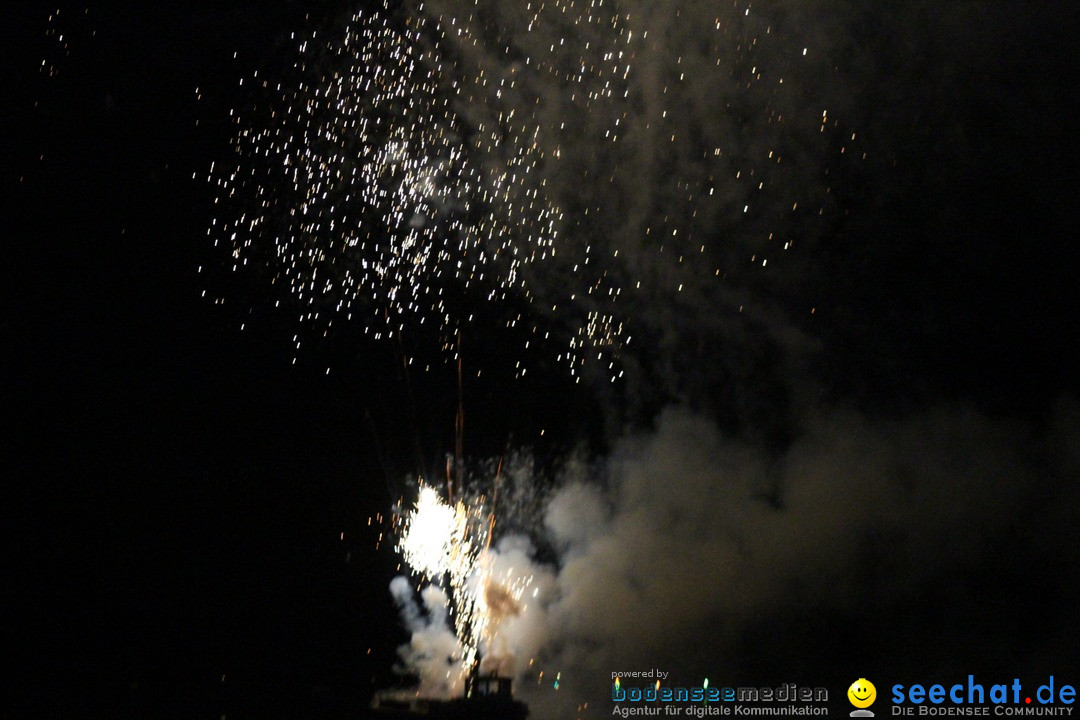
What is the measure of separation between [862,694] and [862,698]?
269mm

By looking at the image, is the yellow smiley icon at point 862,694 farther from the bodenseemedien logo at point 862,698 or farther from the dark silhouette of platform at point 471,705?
the dark silhouette of platform at point 471,705

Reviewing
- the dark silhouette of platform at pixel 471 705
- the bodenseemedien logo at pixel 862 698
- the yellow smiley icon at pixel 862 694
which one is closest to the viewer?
the bodenseemedien logo at pixel 862 698

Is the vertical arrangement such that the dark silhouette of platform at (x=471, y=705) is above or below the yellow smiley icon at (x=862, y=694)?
below

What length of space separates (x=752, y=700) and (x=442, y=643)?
1068cm

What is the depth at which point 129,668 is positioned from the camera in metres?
21.4

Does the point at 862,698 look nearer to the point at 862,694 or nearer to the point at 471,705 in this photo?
the point at 862,694

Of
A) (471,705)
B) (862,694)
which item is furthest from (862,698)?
(471,705)

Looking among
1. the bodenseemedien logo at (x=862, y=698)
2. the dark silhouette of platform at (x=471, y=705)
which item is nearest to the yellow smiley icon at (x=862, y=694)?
the bodenseemedien logo at (x=862, y=698)

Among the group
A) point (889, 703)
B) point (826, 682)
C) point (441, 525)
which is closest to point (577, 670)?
point (826, 682)

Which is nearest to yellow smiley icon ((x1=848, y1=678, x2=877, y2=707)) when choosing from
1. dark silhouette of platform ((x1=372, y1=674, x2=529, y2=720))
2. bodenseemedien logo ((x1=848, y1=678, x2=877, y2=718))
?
bodenseemedien logo ((x1=848, y1=678, x2=877, y2=718))

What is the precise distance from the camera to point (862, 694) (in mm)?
19641

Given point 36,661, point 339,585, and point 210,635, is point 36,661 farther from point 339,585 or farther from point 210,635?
point 339,585

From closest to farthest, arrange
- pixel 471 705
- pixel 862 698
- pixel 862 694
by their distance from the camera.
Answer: pixel 862 698 → pixel 862 694 → pixel 471 705

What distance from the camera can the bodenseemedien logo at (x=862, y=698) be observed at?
18.5 metres
